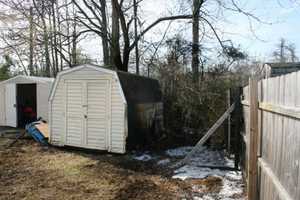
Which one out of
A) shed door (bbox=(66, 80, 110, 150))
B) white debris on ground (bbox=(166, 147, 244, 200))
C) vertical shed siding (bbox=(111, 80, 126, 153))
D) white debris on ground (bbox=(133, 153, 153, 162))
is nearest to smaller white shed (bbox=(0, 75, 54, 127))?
shed door (bbox=(66, 80, 110, 150))

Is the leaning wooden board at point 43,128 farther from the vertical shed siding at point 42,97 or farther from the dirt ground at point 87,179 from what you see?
the vertical shed siding at point 42,97

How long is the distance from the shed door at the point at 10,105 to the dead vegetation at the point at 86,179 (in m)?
5.55

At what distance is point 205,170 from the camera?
5965 millimetres

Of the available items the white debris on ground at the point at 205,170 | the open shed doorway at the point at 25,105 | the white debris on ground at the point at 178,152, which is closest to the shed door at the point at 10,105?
the open shed doorway at the point at 25,105

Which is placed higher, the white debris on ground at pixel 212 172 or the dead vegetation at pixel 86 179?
the white debris on ground at pixel 212 172

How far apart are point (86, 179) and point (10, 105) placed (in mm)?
8779

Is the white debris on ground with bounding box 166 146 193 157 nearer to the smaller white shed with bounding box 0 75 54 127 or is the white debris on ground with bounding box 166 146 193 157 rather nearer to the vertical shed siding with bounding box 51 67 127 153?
the vertical shed siding with bounding box 51 67 127 153

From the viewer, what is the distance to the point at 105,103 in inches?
309

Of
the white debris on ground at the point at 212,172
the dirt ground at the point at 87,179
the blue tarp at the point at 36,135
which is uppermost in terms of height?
the blue tarp at the point at 36,135

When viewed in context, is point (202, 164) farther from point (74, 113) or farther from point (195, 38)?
point (195, 38)

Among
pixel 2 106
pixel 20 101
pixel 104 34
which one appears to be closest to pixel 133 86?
pixel 104 34

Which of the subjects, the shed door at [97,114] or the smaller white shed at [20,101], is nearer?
the shed door at [97,114]

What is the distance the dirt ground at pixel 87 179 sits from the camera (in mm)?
4723

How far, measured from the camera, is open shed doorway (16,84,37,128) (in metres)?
12.9
